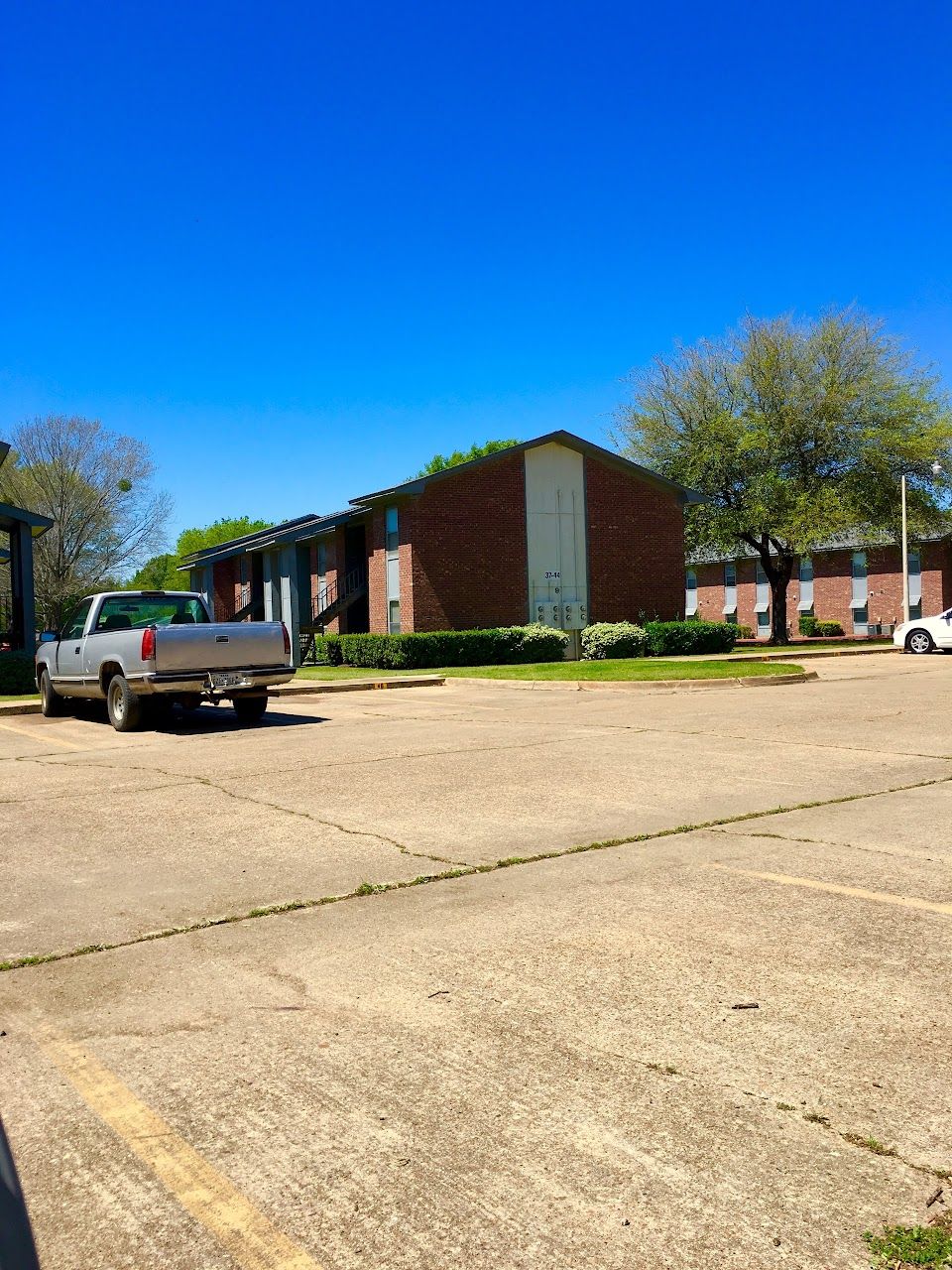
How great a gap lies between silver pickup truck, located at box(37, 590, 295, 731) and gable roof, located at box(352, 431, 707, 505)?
17.0m

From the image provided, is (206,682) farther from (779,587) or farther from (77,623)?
(779,587)

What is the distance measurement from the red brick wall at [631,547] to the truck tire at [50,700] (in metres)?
22.1

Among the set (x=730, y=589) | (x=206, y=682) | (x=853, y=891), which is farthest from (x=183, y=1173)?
(x=730, y=589)

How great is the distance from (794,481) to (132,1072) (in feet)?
131

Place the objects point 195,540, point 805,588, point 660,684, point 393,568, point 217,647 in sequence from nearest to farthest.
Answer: point 217,647 → point 660,684 → point 393,568 → point 805,588 → point 195,540

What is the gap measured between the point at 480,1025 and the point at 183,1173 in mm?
1199

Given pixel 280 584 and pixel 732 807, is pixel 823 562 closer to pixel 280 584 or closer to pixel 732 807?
pixel 280 584

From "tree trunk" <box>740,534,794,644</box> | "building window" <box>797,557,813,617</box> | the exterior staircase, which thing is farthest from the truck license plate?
"building window" <box>797,557,813,617</box>

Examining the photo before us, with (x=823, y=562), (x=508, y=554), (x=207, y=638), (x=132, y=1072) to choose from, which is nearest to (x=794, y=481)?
(x=508, y=554)

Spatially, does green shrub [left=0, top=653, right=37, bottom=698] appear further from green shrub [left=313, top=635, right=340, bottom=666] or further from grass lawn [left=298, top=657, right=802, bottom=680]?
green shrub [left=313, top=635, right=340, bottom=666]

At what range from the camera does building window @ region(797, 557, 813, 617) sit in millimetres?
58969

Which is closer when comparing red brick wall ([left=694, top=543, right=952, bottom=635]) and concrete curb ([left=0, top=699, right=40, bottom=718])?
concrete curb ([left=0, top=699, right=40, bottom=718])

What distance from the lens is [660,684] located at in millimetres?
19812

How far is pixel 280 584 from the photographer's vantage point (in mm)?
43344
